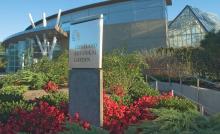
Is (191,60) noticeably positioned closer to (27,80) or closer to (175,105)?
(27,80)

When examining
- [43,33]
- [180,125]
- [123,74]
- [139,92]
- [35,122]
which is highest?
[43,33]

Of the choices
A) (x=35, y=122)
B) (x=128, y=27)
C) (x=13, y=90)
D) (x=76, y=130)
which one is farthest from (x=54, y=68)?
(x=128, y=27)

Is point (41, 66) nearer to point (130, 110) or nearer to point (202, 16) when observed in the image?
point (130, 110)

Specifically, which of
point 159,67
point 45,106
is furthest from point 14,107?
point 159,67

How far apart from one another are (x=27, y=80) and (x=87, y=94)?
1169 centimetres

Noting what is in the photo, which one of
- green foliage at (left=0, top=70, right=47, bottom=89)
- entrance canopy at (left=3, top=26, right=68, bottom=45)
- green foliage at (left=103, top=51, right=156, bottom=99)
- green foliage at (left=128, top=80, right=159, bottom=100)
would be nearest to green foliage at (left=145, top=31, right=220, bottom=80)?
green foliage at (left=103, top=51, right=156, bottom=99)

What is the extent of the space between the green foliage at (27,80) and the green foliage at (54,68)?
47cm

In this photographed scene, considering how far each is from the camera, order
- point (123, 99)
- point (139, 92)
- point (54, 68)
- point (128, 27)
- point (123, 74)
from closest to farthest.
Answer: point (123, 99), point (139, 92), point (123, 74), point (54, 68), point (128, 27)

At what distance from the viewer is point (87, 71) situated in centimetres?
881

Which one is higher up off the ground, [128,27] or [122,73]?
[128,27]

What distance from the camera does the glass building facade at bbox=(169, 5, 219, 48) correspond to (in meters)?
48.9

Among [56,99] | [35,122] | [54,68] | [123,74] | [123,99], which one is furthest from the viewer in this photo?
[54,68]

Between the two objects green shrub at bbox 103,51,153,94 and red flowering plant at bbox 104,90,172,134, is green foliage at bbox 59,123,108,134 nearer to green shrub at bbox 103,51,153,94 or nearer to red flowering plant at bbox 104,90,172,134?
red flowering plant at bbox 104,90,172,134

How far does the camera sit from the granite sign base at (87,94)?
8.50 metres
